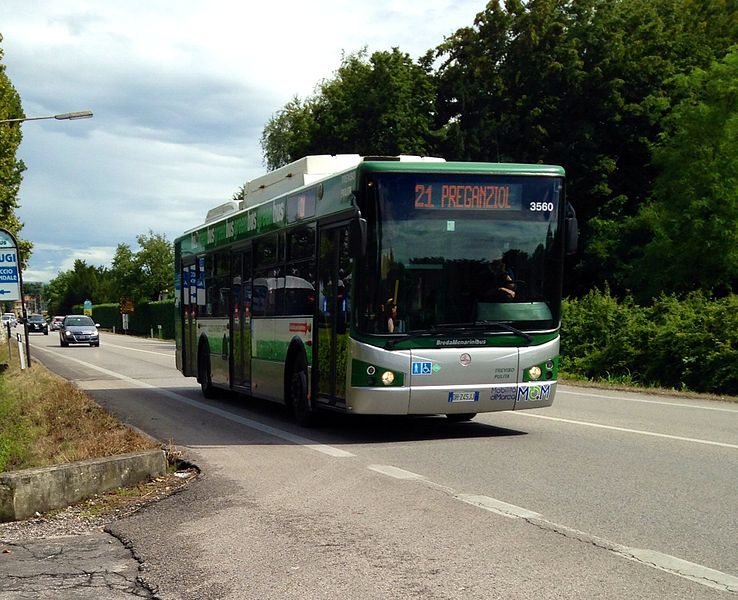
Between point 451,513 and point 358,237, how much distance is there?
13.7 ft

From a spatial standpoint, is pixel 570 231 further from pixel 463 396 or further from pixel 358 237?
pixel 358 237

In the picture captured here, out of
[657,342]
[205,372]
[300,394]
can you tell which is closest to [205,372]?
[205,372]

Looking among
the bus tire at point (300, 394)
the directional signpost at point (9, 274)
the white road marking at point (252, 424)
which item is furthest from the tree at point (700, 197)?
the bus tire at point (300, 394)

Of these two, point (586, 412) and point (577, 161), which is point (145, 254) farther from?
point (586, 412)

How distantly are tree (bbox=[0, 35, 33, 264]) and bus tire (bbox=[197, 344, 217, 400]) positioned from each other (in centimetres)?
2214

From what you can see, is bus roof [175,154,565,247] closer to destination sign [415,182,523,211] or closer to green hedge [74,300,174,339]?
destination sign [415,182,523,211]

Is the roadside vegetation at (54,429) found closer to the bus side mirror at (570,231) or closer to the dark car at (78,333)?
the bus side mirror at (570,231)

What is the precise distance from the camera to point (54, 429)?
1364cm

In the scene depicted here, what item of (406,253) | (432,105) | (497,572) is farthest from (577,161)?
(497,572)

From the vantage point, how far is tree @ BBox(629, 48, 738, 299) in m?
38.8

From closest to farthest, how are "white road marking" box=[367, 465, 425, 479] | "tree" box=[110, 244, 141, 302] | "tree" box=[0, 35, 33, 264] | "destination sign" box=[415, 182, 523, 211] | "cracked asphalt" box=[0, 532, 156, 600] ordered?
1. "cracked asphalt" box=[0, 532, 156, 600]
2. "white road marking" box=[367, 465, 425, 479]
3. "destination sign" box=[415, 182, 523, 211]
4. "tree" box=[0, 35, 33, 264]
5. "tree" box=[110, 244, 141, 302]

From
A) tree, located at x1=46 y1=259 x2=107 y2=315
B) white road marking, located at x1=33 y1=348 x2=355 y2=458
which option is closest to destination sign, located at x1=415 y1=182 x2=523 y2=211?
white road marking, located at x1=33 y1=348 x2=355 y2=458

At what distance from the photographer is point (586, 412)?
1555 centimetres

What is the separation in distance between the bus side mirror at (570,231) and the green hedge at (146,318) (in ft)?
222
